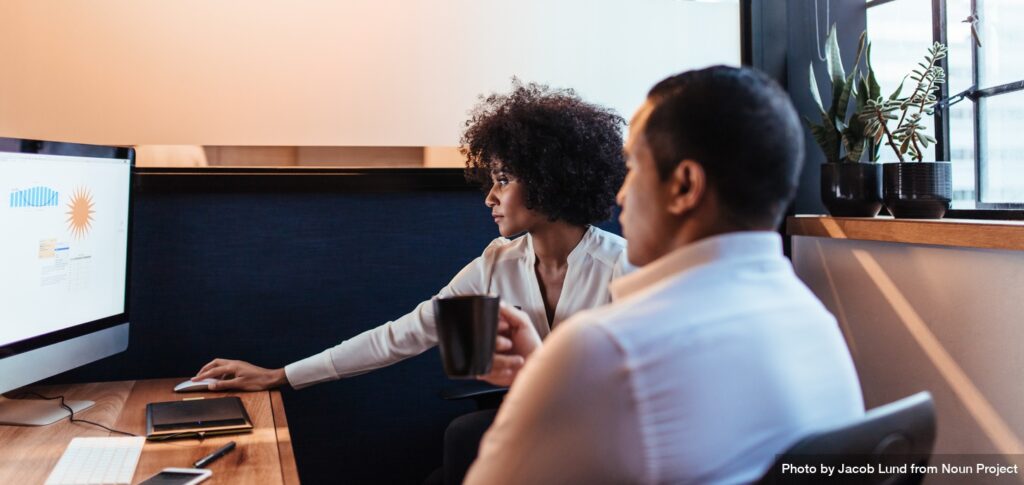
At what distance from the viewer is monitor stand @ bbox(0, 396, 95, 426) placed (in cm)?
157

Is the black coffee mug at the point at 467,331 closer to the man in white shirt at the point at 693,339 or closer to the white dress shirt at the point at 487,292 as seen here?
the man in white shirt at the point at 693,339

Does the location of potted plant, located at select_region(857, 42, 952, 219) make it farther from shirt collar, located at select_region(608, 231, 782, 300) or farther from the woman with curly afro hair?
shirt collar, located at select_region(608, 231, 782, 300)

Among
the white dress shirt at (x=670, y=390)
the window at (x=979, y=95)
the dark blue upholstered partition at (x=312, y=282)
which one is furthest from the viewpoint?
the dark blue upholstered partition at (x=312, y=282)

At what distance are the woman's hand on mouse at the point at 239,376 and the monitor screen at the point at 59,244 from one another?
0.23 m

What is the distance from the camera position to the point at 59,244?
1.61 meters

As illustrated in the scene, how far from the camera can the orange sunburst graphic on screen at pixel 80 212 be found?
1639mm

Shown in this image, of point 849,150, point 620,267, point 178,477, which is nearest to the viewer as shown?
point 178,477

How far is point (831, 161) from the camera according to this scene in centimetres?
236

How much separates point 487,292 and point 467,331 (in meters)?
1.04

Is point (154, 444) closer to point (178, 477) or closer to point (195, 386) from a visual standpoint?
point (178, 477)

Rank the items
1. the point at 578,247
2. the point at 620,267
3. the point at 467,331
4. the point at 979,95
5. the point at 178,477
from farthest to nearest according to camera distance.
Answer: the point at 979,95 → the point at 578,247 → the point at 620,267 → the point at 178,477 → the point at 467,331

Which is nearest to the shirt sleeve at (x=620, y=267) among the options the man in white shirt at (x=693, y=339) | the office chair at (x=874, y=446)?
the man in white shirt at (x=693, y=339)

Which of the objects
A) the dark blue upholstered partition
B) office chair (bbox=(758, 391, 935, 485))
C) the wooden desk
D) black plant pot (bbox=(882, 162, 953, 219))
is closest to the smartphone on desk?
the wooden desk

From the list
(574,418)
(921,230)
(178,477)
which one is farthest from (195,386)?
(921,230)
